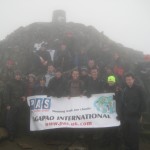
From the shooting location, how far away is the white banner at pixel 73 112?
11.3 metres

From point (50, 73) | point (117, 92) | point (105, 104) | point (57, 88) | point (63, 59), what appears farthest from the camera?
point (63, 59)

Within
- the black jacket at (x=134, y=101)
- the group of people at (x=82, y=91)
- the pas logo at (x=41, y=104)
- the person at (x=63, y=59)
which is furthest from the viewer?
the person at (x=63, y=59)

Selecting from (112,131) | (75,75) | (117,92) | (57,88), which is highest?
(75,75)

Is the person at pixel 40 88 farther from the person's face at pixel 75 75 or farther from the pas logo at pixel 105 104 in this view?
the pas logo at pixel 105 104

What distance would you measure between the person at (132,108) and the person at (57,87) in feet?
9.18

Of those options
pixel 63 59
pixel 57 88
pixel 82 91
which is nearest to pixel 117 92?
pixel 82 91

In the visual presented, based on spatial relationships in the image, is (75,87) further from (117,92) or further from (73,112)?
(117,92)

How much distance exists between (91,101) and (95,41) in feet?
44.4

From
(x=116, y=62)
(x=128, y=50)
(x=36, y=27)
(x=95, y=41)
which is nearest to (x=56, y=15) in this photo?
(x=36, y=27)

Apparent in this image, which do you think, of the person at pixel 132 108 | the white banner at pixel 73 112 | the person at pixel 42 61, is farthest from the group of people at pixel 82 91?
the person at pixel 42 61

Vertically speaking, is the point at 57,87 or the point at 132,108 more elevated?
the point at 57,87

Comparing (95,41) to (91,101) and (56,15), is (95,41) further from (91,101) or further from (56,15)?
(91,101)

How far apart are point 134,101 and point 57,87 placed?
347cm

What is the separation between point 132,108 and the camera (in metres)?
9.74
